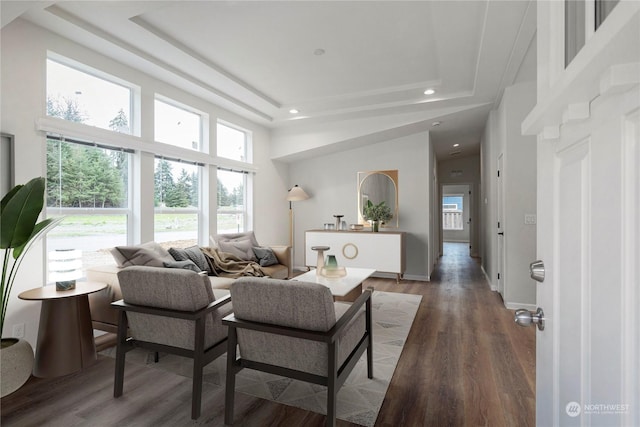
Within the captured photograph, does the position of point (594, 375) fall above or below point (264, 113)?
below

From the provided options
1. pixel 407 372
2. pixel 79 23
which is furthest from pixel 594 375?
pixel 79 23

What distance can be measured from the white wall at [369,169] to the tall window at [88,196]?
11.3 feet

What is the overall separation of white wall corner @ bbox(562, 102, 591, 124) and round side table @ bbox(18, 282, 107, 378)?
9.65 ft

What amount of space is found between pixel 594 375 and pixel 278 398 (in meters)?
1.91

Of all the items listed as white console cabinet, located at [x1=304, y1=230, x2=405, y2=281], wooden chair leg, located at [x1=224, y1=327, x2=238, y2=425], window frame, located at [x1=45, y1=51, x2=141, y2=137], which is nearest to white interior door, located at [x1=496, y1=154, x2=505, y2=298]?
white console cabinet, located at [x1=304, y1=230, x2=405, y2=281]

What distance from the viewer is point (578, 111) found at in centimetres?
54

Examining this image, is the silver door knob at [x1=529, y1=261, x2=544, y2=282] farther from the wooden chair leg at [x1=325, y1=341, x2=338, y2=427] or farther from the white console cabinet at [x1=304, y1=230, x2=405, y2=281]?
the white console cabinet at [x1=304, y1=230, x2=405, y2=281]

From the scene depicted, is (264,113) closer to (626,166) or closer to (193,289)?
(193,289)

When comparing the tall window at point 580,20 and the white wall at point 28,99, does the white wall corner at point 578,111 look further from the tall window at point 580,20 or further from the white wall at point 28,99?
the white wall at point 28,99

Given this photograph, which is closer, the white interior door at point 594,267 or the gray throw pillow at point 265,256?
the white interior door at point 594,267

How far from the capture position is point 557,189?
720 millimetres

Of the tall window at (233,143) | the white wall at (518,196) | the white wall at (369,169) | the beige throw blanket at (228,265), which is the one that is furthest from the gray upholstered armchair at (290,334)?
the white wall at (369,169)

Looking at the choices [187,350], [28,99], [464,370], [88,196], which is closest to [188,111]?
[88,196]

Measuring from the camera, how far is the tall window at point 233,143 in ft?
16.5
